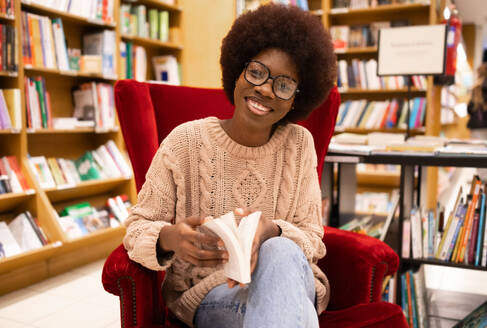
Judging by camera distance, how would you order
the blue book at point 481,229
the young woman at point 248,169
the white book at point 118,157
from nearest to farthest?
the young woman at point 248,169 < the blue book at point 481,229 < the white book at point 118,157

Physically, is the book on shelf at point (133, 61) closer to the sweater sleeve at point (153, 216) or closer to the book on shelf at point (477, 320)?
the sweater sleeve at point (153, 216)

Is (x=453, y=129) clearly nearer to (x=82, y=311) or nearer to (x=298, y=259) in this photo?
(x=82, y=311)

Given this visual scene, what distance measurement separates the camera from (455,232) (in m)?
1.95

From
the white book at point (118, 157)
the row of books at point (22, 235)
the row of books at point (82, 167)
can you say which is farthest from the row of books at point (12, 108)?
the white book at point (118, 157)

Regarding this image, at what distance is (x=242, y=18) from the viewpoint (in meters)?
1.32

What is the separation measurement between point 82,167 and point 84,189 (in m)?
0.17

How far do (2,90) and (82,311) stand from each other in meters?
1.38

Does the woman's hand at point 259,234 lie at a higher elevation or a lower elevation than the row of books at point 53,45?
lower

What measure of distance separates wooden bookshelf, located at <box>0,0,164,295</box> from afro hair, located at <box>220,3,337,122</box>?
74.3 inches

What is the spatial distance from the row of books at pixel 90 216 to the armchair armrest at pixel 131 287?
1.91m

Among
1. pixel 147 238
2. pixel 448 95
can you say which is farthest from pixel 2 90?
pixel 448 95

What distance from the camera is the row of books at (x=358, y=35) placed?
400 cm

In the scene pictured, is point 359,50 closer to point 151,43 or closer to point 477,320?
point 151,43

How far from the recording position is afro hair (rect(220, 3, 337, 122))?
1.22 metres
